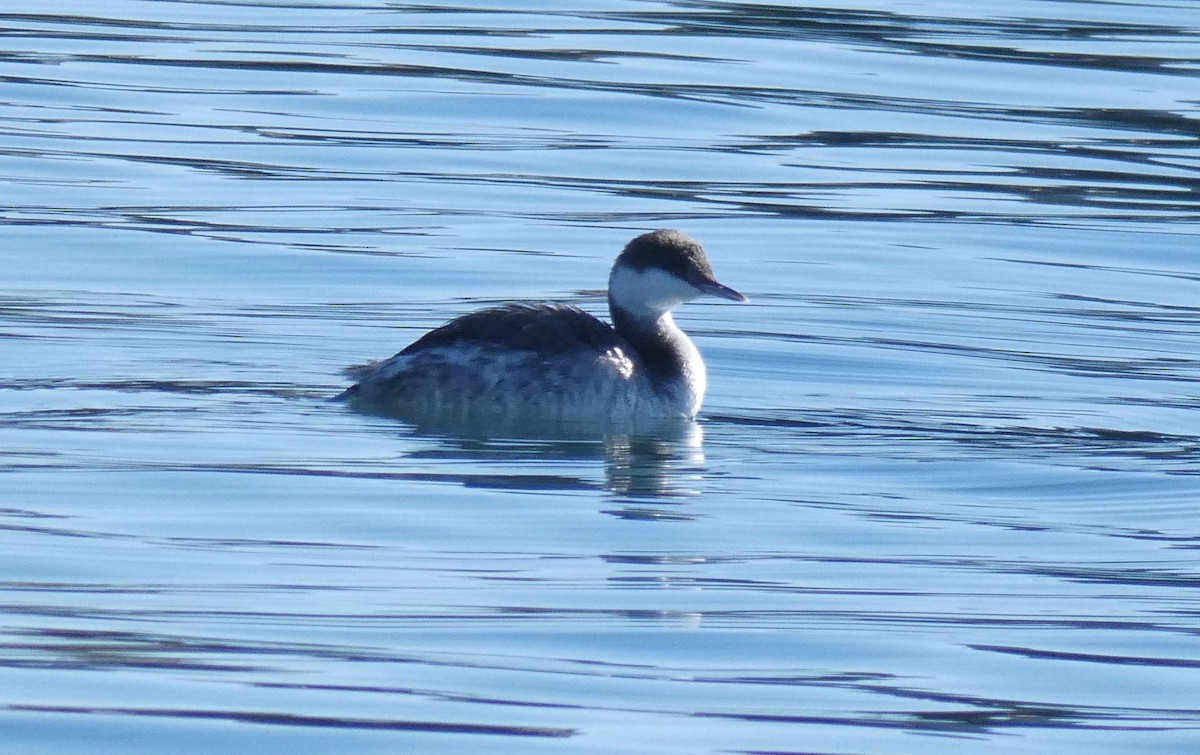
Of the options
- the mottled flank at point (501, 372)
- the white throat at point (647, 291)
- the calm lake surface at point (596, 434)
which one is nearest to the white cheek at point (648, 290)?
the white throat at point (647, 291)

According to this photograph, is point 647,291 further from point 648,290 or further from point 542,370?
point 542,370

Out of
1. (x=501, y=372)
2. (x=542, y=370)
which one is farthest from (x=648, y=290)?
(x=501, y=372)

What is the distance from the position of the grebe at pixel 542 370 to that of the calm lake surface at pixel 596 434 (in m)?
0.24

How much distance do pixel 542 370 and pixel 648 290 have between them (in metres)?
0.85

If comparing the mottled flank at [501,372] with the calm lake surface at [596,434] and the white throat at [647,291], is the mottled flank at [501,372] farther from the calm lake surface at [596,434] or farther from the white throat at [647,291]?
the white throat at [647,291]

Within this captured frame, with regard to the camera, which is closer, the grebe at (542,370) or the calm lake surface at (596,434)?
the calm lake surface at (596,434)

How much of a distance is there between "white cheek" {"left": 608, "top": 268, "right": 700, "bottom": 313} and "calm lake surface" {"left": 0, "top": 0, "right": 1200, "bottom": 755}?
641 mm

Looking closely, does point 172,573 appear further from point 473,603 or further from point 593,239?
point 593,239

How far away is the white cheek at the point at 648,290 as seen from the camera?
11.7 metres

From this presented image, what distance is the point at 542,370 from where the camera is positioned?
36.8 feet

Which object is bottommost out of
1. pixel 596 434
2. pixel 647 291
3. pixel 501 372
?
pixel 596 434

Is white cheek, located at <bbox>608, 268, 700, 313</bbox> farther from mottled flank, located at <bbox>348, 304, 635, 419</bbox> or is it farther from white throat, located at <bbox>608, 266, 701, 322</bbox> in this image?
mottled flank, located at <bbox>348, 304, 635, 419</bbox>

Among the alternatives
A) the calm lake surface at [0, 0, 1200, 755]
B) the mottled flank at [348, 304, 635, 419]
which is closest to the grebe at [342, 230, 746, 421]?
the mottled flank at [348, 304, 635, 419]

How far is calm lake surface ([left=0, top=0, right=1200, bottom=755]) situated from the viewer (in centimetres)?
705
